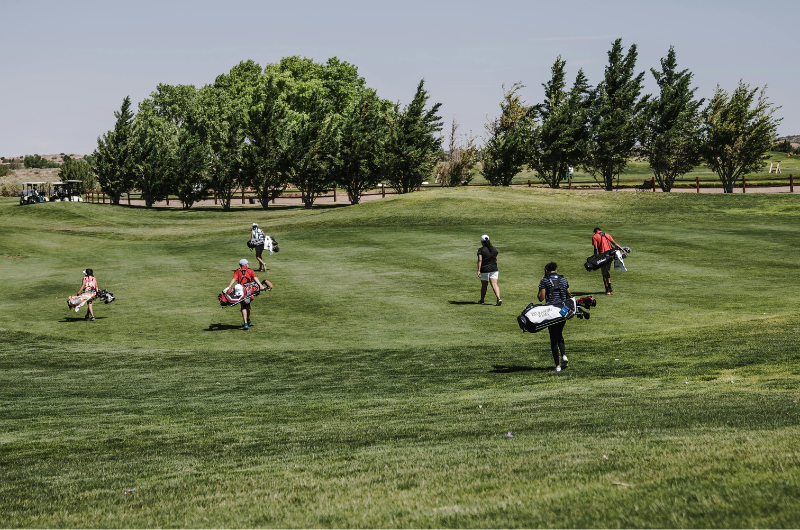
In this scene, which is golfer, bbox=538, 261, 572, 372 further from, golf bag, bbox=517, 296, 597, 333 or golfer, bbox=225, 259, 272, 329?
golfer, bbox=225, 259, 272, 329

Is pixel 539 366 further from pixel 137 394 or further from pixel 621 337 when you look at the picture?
pixel 137 394

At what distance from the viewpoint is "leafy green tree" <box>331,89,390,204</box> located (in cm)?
7356

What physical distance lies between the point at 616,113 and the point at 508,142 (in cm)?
1123

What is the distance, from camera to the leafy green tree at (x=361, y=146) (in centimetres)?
7356

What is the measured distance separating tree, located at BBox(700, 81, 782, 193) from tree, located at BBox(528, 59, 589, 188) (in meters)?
12.1

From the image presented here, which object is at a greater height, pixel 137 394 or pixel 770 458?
pixel 770 458

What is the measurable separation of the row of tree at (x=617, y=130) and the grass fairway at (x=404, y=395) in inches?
1546

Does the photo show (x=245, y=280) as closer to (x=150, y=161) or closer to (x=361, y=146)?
(x=361, y=146)

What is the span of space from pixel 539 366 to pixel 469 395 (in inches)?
117

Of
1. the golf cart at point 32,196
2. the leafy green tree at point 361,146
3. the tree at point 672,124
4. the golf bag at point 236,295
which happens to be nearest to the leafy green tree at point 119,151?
the golf cart at point 32,196

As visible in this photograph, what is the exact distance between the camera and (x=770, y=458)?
6.42 meters

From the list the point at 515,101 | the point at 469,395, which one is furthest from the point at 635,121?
the point at 469,395

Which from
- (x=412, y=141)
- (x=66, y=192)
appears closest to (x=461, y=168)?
(x=412, y=141)

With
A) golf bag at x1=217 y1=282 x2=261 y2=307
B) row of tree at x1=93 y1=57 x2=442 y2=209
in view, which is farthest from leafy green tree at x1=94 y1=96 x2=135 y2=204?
golf bag at x1=217 y1=282 x2=261 y2=307
